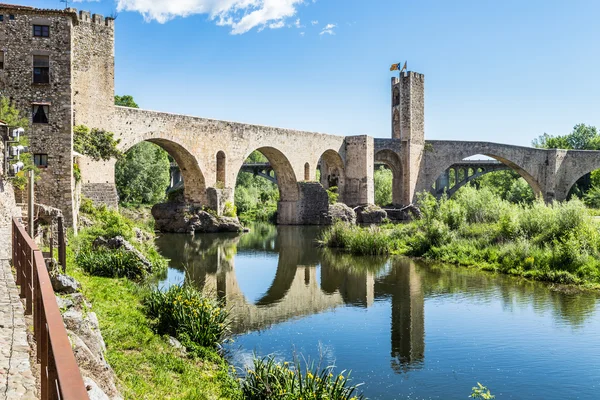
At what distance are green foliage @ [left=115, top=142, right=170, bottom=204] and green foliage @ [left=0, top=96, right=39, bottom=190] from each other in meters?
16.6

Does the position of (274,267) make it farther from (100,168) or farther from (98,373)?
(98,373)

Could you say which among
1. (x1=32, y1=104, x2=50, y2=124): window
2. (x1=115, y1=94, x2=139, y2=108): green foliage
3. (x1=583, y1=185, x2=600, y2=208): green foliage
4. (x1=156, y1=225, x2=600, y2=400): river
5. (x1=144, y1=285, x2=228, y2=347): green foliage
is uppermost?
(x1=115, y1=94, x2=139, y2=108): green foliage

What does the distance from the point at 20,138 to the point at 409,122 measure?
2703 cm

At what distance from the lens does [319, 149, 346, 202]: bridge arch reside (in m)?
35.9

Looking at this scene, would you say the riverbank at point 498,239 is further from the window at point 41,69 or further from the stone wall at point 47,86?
the window at point 41,69

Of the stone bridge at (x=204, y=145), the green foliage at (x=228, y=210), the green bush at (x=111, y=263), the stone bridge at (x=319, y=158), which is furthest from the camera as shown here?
the green foliage at (x=228, y=210)

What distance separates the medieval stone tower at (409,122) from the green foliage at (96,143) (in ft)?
71.1

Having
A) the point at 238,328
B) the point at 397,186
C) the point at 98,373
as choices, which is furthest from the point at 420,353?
the point at 397,186

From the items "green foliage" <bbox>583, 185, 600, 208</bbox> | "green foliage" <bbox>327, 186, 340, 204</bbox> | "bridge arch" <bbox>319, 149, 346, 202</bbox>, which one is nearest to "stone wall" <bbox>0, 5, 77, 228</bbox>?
"green foliage" <bbox>327, 186, 340, 204</bbox>

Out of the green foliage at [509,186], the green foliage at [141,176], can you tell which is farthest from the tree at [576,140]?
the green foliage at [141,176]

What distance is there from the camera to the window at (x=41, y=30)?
15.6 metres

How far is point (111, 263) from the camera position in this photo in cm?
1265

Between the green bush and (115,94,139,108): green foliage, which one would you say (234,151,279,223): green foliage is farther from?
the green bush

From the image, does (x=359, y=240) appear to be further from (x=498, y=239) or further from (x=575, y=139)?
(x=575, y=139)
